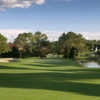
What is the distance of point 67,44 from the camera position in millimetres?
46531

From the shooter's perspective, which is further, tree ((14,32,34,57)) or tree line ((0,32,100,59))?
tree ((14,32,34,57))

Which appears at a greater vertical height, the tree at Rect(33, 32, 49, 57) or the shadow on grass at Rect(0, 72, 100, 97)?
the tree at Rect(33, 32, 49, 57)

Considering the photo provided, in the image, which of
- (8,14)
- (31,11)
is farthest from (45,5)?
(8,14)

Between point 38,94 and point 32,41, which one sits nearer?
point 38,94

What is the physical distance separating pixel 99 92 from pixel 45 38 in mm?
47007

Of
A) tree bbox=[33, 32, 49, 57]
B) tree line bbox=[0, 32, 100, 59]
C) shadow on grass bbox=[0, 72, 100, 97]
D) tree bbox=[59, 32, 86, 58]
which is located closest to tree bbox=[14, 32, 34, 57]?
tree line bbox=[0, 32, 100, 59]

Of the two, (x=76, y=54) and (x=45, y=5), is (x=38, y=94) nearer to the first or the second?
(x=45, y=5)

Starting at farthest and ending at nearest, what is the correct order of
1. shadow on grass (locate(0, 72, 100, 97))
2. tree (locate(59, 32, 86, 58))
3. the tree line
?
the tree line → tree (locate(59, 32, 86, 58)) → shadow on grass (locate(0, 72, 100, 97))

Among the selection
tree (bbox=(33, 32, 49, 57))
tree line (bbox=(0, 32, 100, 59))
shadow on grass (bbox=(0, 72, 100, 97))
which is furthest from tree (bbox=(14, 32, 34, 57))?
shadow on grass (bbox=(0, 72, 100, 97))

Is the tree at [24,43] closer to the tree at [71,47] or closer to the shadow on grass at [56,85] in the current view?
the tree at [71,47]

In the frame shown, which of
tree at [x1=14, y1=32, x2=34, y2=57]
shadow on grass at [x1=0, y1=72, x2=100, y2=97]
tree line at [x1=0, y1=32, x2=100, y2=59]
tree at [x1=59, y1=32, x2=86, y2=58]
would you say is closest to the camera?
shadow on grass at [x1=0, y1=72, x2=100, y2=97]

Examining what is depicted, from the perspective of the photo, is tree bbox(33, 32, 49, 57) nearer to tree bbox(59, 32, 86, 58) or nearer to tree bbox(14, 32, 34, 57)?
tree bbox(14, 32, 34, 57)

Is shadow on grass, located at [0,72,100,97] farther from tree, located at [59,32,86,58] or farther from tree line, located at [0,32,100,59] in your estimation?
tree, located at [59,32,86,58]

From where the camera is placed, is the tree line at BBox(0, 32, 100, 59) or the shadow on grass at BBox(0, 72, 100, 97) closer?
the shadow on grass at BBox(0, 72, 100, 97)
